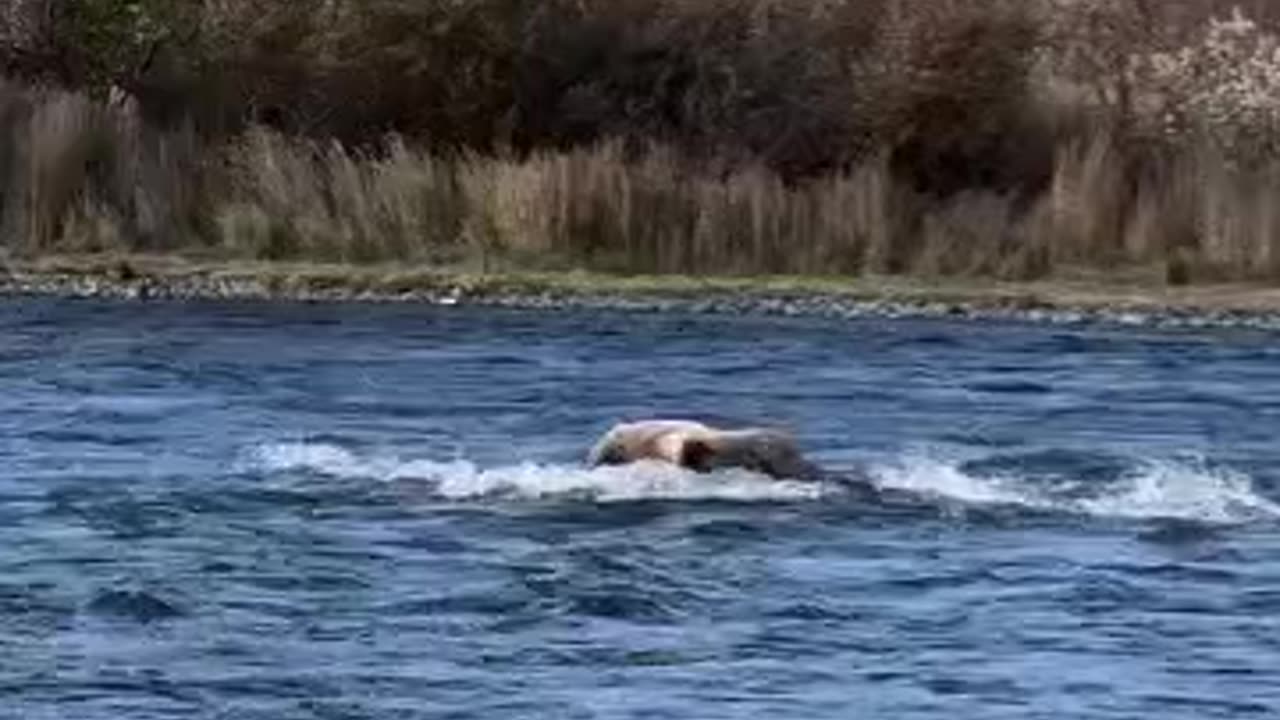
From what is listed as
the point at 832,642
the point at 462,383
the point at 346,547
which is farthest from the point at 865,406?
the point at 832,642

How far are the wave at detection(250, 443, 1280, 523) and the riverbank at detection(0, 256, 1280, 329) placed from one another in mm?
10810

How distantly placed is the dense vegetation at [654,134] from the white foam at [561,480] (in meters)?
14.1

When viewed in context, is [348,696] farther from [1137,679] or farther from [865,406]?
[865,406]

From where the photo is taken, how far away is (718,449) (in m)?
21.0

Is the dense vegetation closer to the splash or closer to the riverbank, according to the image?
the riverbank

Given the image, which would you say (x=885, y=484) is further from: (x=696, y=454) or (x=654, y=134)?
(x=654, y=134)

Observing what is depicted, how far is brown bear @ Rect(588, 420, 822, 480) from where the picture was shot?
2100 cm

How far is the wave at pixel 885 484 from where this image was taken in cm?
2073

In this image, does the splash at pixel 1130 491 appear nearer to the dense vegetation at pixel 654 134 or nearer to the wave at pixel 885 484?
the wave at pixel 885 484

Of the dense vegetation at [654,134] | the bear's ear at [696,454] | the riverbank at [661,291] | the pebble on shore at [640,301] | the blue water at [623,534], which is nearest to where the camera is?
the blue water at [623,534]

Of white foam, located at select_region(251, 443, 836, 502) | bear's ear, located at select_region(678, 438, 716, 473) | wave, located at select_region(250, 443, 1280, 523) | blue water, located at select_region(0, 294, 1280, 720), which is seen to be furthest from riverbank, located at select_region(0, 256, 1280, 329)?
bear's ear, located at select_region(678, 438, 716, 473)

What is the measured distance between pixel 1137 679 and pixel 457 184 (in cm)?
2260

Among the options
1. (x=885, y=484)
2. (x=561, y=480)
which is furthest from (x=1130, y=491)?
(x=561, y=480)

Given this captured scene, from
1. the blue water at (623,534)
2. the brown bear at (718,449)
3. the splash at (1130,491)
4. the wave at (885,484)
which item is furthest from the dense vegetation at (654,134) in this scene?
the brown bear at (718,449)
